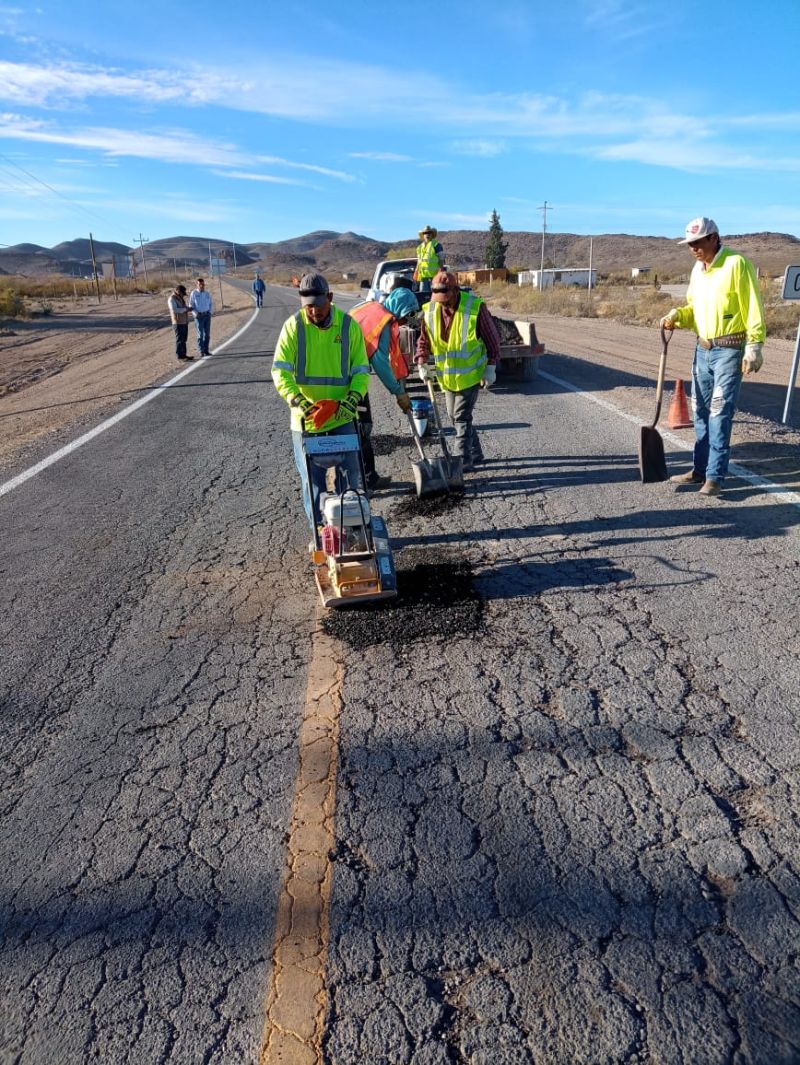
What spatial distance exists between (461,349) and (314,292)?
2.34 meters

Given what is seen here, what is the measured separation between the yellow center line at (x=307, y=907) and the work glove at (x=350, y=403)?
2.07 metres

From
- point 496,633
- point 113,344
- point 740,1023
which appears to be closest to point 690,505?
point 496,633

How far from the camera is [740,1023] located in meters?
2.02

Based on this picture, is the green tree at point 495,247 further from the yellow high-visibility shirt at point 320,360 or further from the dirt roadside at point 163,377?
the yellow high-visibility shirt at point 320,360

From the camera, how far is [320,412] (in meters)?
4.87

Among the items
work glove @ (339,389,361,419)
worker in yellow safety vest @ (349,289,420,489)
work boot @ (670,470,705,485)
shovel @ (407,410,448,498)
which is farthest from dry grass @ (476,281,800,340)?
work glove @ (339,389,361,419)

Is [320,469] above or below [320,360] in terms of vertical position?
below

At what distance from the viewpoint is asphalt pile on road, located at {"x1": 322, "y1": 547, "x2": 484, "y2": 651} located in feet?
13.8

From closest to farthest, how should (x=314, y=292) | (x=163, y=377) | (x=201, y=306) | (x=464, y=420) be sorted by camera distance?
(x=314, y=292), (x=464, y=420), (x=163, y=377), (x=201, y=306)

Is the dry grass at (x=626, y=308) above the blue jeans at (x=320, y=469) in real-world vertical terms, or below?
below

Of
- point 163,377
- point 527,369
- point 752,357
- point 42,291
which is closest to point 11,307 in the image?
point 163,377

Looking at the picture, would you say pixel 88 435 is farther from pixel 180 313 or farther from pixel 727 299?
pixel 180 313

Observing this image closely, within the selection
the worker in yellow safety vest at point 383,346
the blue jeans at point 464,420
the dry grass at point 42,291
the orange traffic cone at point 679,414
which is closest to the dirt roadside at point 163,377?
the orange traffic cone at point 679,414

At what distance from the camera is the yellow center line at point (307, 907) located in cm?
204
